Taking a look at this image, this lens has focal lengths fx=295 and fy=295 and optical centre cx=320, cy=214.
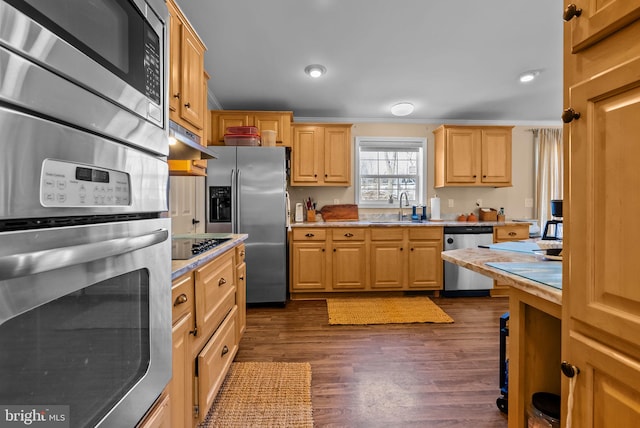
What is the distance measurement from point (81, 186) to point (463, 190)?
4.68 m

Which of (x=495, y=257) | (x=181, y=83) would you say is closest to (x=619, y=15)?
(x=495, y=257)

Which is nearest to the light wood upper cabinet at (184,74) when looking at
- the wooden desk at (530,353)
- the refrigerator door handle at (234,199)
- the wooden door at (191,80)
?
the wooden door at (191,80)

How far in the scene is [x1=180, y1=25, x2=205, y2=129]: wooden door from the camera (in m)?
1.59

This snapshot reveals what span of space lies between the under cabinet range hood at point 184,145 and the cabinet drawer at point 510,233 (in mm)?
3595

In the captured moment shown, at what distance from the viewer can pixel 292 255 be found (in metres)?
3.60

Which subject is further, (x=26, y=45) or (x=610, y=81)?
(x=610, y=81)

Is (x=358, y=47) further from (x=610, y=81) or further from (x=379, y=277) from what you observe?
(x=379, y=277)

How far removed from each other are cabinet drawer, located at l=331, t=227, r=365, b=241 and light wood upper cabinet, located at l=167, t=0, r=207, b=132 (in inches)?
84.2

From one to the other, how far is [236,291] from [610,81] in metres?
2.15

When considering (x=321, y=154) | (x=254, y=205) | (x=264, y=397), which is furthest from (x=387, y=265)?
(x=264, y=397)

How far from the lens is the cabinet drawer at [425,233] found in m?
3.70

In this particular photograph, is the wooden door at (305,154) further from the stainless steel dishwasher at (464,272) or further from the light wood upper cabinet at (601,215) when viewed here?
the light wood upper cabinet at (601,215)

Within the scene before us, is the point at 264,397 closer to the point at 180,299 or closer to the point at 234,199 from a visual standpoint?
the point at 180,299

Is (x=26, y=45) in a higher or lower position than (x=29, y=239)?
higher
